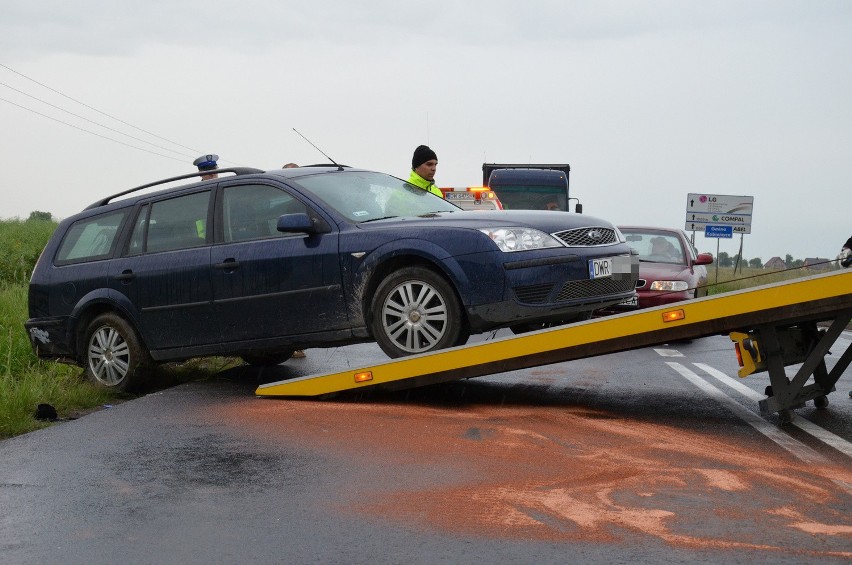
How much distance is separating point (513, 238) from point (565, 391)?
1901mm

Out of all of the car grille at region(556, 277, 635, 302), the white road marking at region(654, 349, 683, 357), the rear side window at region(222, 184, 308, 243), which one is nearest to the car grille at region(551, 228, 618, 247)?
the car grille at region(556, 277, 635, 302)

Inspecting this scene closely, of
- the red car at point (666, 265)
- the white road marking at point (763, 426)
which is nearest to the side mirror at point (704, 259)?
the red car at point (666, 265)

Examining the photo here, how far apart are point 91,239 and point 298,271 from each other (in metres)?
2.61

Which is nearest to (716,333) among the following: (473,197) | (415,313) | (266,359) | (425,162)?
(415,313)

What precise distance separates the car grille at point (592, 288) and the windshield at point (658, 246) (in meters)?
9.37

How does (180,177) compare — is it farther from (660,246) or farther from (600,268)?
(660,246)

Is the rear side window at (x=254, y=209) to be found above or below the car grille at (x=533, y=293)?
above

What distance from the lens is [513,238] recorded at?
810cm

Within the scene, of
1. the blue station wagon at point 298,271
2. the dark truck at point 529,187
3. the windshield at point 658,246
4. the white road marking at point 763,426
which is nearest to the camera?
the white road marking at point 763,426

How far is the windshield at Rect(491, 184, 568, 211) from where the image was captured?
2956 centimetres

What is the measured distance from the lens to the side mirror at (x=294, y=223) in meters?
8.52

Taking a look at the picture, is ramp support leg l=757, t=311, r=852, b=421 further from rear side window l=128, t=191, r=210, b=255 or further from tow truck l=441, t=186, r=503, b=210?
tow truck l=441, t=186, r=503, b=210

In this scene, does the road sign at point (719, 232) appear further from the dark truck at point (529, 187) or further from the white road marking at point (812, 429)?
the white road marking at point (812, 429)

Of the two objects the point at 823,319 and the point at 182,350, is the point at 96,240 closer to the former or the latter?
A: the point at 182,350
